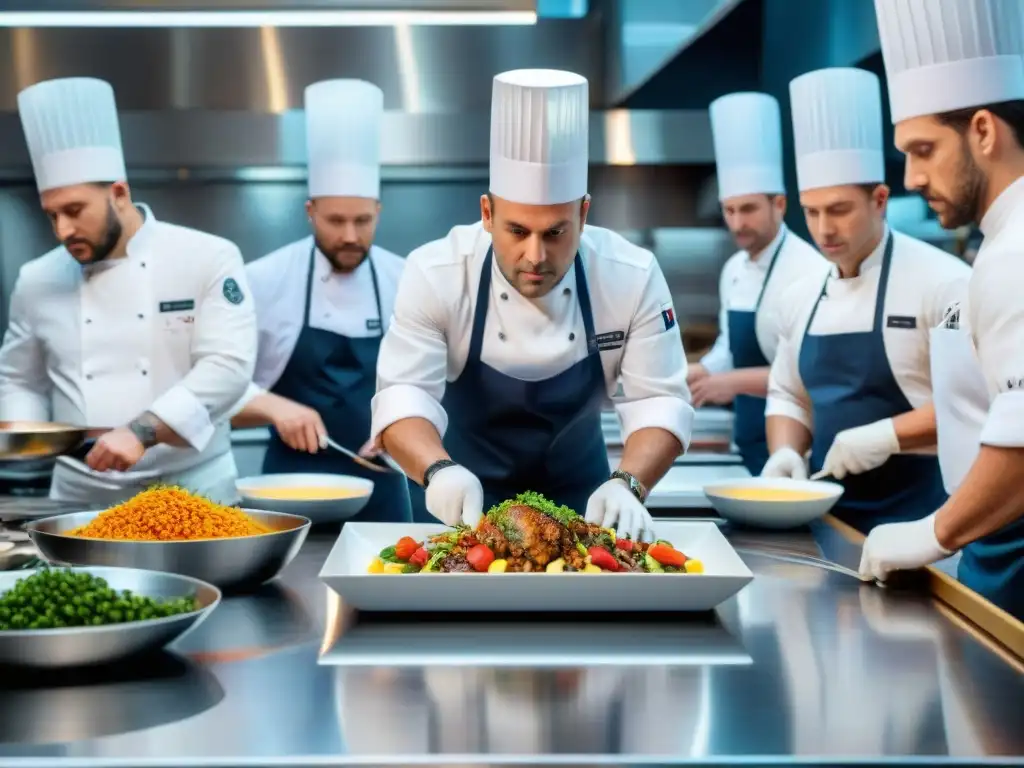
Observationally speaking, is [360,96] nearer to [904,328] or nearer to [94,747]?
[904,328]

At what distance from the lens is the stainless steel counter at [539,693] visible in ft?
3.67

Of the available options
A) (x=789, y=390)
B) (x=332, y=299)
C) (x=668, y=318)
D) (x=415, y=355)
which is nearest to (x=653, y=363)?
(x=668, y=318)

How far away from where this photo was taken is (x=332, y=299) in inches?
148

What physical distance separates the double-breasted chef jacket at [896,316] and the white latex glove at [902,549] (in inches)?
46.3

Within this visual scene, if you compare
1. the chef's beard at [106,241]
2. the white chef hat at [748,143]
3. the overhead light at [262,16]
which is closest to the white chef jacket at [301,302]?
the chef's beard at [106,241]

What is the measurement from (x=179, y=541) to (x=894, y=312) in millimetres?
2008

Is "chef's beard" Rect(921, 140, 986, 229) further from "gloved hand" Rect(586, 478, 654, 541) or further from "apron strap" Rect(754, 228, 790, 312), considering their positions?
"apron strap" Rect(754, 228, 790, 312)

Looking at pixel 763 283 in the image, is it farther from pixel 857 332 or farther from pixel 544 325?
pixel 544 325

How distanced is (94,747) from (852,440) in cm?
206

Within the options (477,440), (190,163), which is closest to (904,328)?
(477,440)

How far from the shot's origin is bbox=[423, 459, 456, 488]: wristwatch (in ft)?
6.95

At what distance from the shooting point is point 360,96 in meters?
3.77

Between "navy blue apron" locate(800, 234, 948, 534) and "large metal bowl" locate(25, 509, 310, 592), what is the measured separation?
1.69 metres

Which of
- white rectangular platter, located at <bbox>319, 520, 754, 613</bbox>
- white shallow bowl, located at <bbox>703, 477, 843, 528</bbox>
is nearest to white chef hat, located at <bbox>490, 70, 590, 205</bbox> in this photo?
white shallow bowl, located at <bbox>703, 477, 843, 528</bbox>
